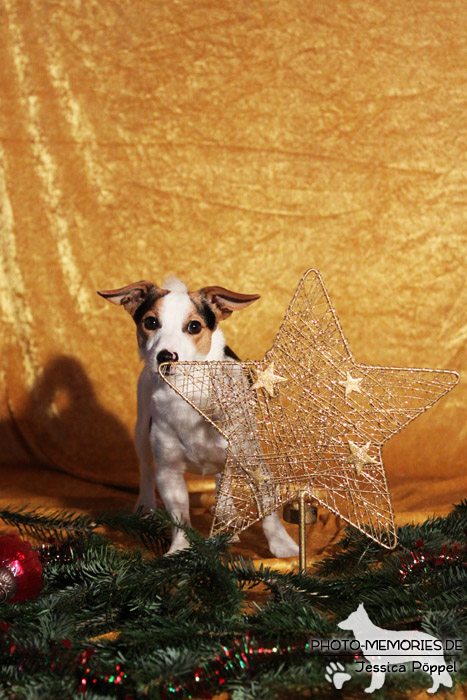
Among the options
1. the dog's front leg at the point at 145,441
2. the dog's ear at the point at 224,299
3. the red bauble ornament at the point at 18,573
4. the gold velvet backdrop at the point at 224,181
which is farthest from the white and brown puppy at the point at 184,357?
the gold velvet backdrop at the point at 224,181

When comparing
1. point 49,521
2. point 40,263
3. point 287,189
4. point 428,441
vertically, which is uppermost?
point 287,189

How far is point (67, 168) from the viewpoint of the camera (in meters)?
2.76

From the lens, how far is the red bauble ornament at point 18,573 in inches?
51.5

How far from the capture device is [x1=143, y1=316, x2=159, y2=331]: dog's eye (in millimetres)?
1710

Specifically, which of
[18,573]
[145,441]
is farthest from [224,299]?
[18,573]

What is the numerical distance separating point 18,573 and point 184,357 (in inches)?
21.8

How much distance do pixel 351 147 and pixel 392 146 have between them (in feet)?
0.48

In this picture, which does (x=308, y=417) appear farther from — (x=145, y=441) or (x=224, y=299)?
(x=145, y=441)

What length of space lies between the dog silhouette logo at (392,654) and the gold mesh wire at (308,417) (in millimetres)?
296

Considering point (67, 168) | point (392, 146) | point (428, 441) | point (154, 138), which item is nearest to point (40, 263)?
point (67, 168)

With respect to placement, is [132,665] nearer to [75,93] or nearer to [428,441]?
[428,441]

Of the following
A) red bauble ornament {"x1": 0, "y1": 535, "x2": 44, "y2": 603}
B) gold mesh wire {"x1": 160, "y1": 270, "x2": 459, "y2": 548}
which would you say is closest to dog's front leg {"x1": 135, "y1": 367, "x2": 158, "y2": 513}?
gold mesh wire {"x1": 160, "y1": 270, "x2": 459, "y2": 548}

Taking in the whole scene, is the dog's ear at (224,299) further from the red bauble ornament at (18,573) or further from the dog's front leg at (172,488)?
the red bauble ornament at (18,573)

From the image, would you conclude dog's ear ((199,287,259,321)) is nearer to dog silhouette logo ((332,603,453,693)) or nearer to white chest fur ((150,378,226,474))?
white chest fur ((150,378,226,474))
